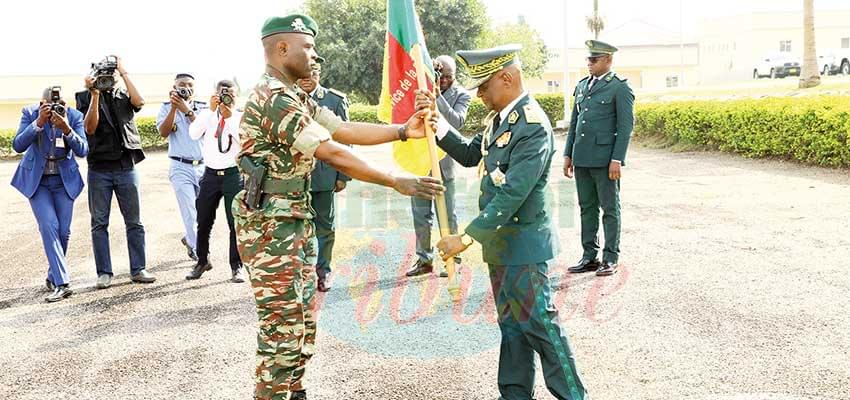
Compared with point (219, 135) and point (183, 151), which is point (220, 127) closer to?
point (219, 135)

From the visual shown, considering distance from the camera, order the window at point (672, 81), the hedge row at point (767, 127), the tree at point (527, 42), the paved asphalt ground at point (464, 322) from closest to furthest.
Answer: the paved asphalt ground at point (464, 322), the hedge row at point (767, 127), the tree at point (527, 42), the window at point (672, 81)

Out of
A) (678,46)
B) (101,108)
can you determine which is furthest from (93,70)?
(678,46)

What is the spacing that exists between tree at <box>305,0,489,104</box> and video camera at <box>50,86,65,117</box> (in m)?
29.1

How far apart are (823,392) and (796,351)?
638mm

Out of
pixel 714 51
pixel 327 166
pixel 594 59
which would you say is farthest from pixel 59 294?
pixel 714 51

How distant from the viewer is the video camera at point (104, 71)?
638 cm

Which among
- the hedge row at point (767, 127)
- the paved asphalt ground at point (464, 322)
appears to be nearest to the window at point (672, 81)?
the hedge row at point (767, 127)

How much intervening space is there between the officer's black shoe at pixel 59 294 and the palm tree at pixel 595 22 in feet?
127

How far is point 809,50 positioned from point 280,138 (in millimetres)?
22724

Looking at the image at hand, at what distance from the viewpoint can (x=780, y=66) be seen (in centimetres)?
4003

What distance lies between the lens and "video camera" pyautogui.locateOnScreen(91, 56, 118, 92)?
6383 mm

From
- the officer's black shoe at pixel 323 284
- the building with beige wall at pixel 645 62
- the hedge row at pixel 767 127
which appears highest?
the building with beige wall at pixel 645 62

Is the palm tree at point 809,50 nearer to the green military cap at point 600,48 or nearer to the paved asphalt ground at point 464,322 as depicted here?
the paved asphalt ground at point 464,322

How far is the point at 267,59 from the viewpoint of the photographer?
3.44m
